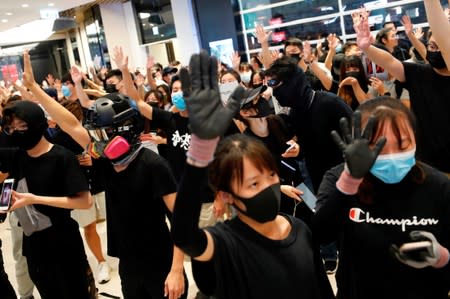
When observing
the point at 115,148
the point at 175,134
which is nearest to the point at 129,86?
the point at 175,134

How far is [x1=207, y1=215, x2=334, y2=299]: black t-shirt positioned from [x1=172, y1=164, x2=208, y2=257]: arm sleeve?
0.17 metres

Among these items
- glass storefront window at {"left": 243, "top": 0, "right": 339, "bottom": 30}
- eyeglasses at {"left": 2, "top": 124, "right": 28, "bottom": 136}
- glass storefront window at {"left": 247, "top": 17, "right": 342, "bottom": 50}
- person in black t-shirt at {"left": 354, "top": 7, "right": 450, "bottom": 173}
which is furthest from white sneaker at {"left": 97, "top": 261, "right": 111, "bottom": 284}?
glass storefront window at {"left": 243, "top": 0, "right": 339, "bottom": 30}

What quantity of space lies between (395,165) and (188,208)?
70 centimetres

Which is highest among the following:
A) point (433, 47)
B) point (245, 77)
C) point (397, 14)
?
point (397, 14)

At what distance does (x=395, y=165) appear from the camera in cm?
139

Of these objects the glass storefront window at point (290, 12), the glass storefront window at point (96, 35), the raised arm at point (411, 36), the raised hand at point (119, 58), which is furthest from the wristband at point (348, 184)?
the glass storefront window at point (96, 35)

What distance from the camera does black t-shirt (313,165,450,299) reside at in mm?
1398

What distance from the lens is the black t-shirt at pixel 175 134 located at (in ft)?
11.2

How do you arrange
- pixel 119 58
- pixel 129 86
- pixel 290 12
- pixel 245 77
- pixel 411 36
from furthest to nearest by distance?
pixel 290 12 < pixel 245 77 < pixel 411 36 < pixel 119 58 < pixel 129 86

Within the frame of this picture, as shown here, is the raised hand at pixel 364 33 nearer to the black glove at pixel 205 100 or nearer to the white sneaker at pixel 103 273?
the black glove at pixel 205 100

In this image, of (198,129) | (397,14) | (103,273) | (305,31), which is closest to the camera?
(198,129)

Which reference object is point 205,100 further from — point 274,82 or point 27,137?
point 274,82

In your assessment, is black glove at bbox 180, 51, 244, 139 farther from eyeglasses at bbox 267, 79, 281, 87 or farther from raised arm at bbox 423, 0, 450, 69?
eyeglasses at bbox 267, 79, 281, 87

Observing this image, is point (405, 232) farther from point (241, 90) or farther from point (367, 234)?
point (241, 90)
